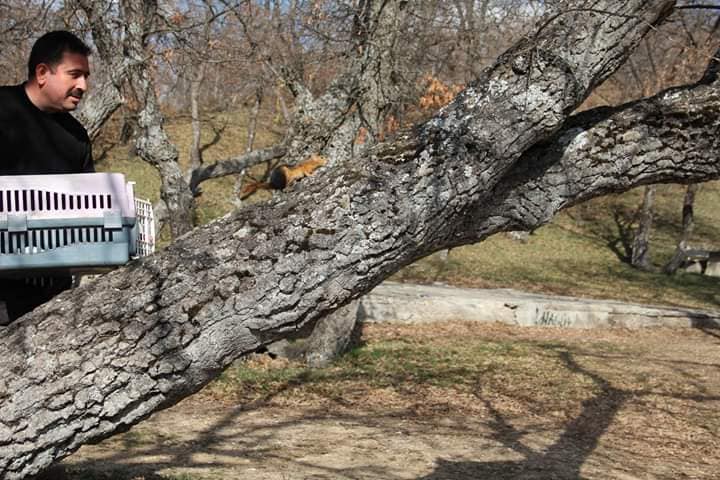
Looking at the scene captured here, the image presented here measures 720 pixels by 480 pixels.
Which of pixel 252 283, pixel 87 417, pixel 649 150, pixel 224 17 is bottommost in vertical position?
pixel 87 417

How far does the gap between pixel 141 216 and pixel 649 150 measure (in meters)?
1.72

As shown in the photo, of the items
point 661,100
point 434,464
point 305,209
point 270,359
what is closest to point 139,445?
point 434,464

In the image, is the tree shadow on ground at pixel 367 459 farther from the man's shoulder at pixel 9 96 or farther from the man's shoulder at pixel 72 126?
the man's shoulder at pixel 9 96

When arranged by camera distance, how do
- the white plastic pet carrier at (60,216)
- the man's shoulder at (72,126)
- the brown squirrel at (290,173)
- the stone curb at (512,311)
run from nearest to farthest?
the white plastic pet carrier at (60,216), the man's shoulder at (72,126), the brown squirrel at (290,173), the stone curb at (512,311)

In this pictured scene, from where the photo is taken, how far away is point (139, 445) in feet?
20.0

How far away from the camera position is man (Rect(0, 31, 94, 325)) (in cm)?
255

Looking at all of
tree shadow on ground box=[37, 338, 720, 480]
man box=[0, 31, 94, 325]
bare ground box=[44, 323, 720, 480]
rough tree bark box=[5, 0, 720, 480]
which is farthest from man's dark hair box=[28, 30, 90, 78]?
tree shadow on ground box=[37, 338, 720, 480]

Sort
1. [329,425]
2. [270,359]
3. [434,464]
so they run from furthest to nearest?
[270,359] → [329,425] → [434,464]

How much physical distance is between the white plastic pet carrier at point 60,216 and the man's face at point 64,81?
403 mm

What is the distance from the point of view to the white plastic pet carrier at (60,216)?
2.29 metres

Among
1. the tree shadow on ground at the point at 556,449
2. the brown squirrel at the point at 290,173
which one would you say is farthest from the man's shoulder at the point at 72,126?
the tree shadow on ground at the point at 556,449

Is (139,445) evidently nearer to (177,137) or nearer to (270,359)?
(270,359)

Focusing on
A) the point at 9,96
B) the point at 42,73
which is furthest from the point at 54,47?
the point at 9,96

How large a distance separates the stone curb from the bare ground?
Answer: 1.22 meters
